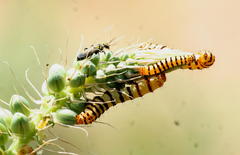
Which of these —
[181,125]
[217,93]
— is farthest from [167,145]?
[217,93]

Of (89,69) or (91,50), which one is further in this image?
(91,50)

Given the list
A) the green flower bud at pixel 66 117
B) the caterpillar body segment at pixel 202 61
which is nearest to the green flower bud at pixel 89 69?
the green flower bud at pixel 66 117

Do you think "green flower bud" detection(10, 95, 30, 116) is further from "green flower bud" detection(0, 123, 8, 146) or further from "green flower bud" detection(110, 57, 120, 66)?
"green flower bud" detection(110, 57, 120, 66)

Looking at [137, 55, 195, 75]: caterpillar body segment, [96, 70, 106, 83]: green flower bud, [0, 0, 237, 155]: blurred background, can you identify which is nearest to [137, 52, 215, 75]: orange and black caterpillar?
[137, 55, 195, 75]: caterpillar body segment

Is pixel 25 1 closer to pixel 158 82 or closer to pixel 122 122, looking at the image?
pixel 122 122

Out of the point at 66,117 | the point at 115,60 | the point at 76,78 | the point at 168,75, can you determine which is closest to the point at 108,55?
the point at 115,60

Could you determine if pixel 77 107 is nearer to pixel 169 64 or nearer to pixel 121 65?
pixel 121 65
